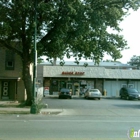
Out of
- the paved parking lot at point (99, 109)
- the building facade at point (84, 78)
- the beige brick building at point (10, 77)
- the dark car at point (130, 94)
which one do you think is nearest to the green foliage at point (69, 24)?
the paved parking lot at point (99, 109)

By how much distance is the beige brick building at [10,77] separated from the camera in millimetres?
31891

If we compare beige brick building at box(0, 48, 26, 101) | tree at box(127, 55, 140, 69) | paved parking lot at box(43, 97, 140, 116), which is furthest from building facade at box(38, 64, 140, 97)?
tree at box(127, 55, 140, 69)

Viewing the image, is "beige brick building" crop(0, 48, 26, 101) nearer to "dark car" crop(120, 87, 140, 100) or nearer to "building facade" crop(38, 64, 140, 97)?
"building facade" crop(38, 64, 140, 97)

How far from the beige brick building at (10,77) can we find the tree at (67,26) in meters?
6.93

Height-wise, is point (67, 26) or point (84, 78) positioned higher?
point (67, 26)

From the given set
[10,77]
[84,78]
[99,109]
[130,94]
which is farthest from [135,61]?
[99,109]

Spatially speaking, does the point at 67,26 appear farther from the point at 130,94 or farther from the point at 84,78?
the point at 84,78

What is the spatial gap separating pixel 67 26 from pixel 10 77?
40.5 feet

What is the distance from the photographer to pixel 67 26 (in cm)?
2228

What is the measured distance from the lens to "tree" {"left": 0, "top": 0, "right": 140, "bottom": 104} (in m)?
21.8

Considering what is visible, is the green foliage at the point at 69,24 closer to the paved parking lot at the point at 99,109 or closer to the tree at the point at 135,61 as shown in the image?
the paved parking lot at the point at 99,109

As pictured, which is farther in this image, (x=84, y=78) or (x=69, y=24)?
(x=84, y=78)

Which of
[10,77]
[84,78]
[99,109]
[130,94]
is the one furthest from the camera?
[84,78]

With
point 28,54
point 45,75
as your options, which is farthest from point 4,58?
point 45,75
